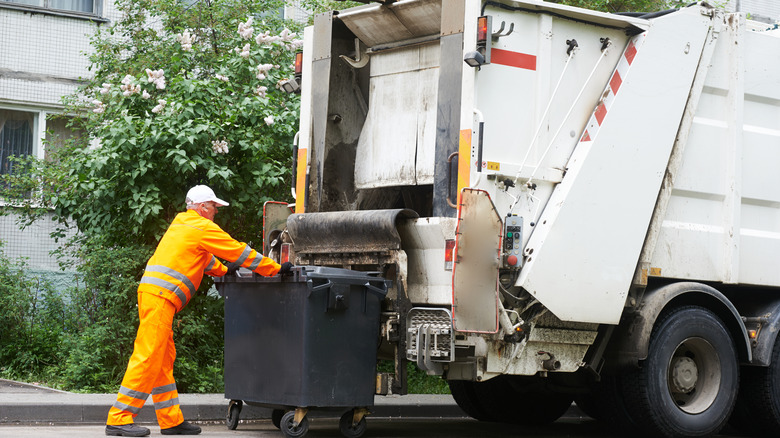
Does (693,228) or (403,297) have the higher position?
(693,228)

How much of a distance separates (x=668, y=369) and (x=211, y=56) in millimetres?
5289

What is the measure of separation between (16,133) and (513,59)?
8091 millimetres

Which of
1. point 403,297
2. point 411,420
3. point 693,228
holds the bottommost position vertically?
point 411,420

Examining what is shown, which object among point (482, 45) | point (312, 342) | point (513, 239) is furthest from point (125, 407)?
point (482, 45)

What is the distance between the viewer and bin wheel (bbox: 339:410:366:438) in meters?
6.23

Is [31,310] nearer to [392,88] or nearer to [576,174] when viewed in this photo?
[392,88]

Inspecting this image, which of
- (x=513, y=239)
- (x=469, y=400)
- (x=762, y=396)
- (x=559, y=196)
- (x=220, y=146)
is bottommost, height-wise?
(x=469, y=400)

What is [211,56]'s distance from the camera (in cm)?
992

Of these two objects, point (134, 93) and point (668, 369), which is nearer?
point (668, 369)

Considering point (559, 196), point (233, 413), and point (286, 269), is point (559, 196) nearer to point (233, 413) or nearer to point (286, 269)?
point (286, 269)

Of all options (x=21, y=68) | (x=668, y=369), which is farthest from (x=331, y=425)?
(x=21, y=68)

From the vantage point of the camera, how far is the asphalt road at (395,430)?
6453mm

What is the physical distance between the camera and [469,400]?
770 cm

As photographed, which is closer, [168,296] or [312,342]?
[312,342]
